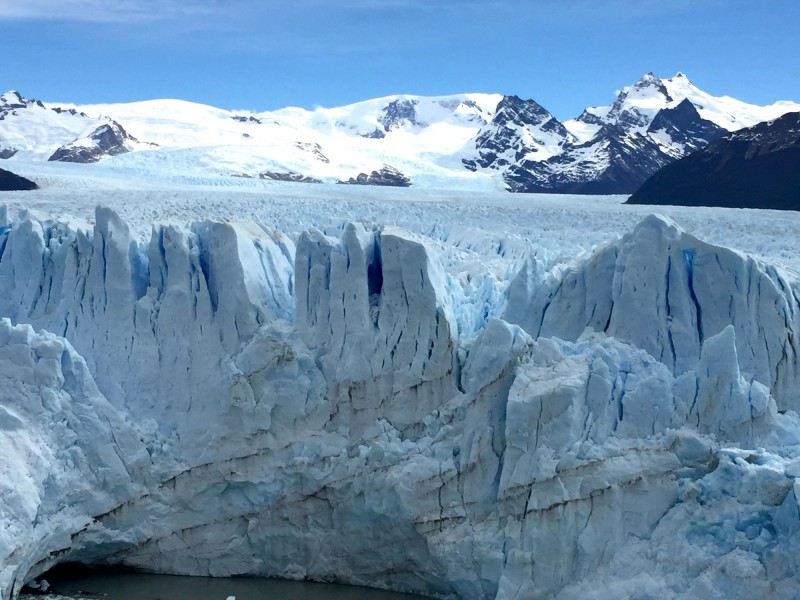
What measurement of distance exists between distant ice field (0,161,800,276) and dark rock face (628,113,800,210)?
5.98 m

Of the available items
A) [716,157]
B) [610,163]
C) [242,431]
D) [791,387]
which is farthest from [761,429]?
[610,163]

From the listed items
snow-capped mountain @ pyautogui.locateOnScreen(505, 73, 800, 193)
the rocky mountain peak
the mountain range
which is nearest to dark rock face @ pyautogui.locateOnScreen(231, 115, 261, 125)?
the mountain range

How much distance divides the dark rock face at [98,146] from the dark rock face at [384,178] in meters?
12.7

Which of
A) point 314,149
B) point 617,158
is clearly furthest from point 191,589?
point 617,158

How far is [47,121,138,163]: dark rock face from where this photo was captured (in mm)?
52219

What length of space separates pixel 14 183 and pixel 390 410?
1425cm

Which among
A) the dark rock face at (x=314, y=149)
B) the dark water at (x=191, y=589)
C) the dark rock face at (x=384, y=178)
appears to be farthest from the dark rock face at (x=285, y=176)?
the dark water at (x=191, y=589)

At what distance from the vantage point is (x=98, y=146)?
5297cm

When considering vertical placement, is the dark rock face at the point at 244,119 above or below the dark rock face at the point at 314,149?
above

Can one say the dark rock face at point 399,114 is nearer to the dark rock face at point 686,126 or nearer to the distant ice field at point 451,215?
the dark rock face at point 686,126

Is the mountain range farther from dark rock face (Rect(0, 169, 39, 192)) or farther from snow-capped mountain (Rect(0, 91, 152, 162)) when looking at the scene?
dark rock face (Rect(0, 169, 39, 192))

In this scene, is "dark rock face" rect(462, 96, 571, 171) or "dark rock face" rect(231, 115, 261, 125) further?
"dark rock face" rect(231, 115, 261, 125)

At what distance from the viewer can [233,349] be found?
582 inches

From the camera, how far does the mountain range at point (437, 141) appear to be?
47188mm
